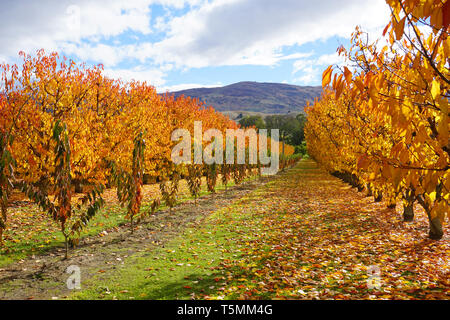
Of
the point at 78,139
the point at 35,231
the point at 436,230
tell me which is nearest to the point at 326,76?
the point at 436,230

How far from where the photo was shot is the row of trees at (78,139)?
789 centimetres

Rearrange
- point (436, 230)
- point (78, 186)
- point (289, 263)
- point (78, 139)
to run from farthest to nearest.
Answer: point (78, 186), point (78, 139), point (436, 230), point (289, 263)

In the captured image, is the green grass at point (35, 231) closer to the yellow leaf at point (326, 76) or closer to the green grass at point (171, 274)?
the green grass at point (171, 274)

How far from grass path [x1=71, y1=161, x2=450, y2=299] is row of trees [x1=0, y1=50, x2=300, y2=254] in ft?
8.65

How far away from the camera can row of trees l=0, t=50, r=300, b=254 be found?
→ 25.9 ft

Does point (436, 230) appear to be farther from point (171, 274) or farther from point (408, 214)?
point (171, 274)

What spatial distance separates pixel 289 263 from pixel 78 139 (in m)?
13.1

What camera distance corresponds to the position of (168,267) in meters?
6.97

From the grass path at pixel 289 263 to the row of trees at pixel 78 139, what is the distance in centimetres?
264

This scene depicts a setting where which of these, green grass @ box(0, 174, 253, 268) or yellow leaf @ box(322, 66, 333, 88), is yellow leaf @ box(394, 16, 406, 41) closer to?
yellow leaf @ box(322, 66, 333, 88)

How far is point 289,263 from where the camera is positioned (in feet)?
23.5

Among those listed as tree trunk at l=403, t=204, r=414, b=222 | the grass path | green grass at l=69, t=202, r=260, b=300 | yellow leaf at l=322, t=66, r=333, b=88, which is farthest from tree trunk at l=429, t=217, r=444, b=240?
yellow leaf at l=322, t=66, r=333, b=88
